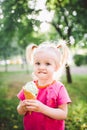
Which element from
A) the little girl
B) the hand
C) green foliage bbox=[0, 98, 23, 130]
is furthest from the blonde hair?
green foliage bbox=[0, 98, 23, 130]

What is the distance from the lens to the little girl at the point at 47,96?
9.48ft

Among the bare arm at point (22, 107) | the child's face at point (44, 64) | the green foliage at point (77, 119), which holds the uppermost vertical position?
the child's face at point (44, 64)

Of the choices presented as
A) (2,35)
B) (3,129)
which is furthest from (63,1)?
(3,129)

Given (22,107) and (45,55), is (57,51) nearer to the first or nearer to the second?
(45,55)

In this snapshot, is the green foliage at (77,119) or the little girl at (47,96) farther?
the green foliage at (77,119)

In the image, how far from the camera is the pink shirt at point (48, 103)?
2906 millimetres

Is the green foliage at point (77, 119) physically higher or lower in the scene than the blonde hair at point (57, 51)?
lower

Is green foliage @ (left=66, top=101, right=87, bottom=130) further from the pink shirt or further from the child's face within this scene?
the child's face

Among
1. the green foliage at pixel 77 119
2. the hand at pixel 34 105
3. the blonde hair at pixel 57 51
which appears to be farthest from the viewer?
the green foliage at pixel 77 119

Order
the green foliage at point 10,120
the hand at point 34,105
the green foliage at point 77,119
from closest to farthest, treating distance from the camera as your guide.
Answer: the hand at point 34,105, the green foliage at point 77,119, the green foliage at point 10,120

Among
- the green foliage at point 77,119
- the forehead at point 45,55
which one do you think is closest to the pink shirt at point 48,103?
the forehead at point 45,55

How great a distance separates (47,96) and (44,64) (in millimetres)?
316

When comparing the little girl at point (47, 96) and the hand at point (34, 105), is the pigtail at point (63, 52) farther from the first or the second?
the hand at point (34, 105)

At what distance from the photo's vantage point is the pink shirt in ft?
9.53
